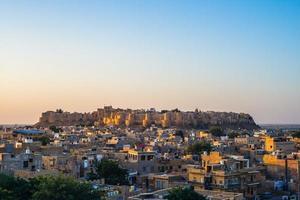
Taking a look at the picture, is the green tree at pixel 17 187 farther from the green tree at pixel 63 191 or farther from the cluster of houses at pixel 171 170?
the cluster of houses at pixel 171 170

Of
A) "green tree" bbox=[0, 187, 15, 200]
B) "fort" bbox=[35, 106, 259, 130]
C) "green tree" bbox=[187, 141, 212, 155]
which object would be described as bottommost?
"green tree" bbox=[0, 187, 15, 200]

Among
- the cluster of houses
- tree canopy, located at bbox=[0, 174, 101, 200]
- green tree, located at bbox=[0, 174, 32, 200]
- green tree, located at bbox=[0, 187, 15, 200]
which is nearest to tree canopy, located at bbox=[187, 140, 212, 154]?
the cluster of houses

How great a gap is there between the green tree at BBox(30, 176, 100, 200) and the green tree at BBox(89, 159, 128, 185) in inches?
297

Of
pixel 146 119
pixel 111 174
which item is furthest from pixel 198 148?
pixel 146 119

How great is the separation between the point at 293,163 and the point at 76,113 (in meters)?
115

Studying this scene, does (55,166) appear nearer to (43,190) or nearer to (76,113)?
(43,190)

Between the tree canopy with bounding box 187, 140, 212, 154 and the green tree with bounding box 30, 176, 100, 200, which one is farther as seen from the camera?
the tree canopy with bounding box 187, 140, 212, 154

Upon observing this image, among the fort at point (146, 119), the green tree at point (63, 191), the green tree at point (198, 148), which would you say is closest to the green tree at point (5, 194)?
the green tree at point (63, 191)

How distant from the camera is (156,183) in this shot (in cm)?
3012

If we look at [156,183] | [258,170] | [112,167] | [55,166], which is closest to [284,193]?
[258,170]

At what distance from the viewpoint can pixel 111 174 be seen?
31.6m

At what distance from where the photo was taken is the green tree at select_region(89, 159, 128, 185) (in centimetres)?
3099

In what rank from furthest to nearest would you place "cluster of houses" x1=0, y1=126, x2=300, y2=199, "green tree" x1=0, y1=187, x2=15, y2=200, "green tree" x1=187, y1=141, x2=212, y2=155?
1. "green tree" x1=187, y1=141, x2=212, y2=155
2. "cluster of houses" x1=0, y1=126, x2=300, y2=199
3. "green tree" x1=0, y1=187, x2=15, y2=200

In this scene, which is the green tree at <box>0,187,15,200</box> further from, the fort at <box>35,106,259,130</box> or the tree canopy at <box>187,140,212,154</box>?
the fort at <box>35,106,259,130</box>
